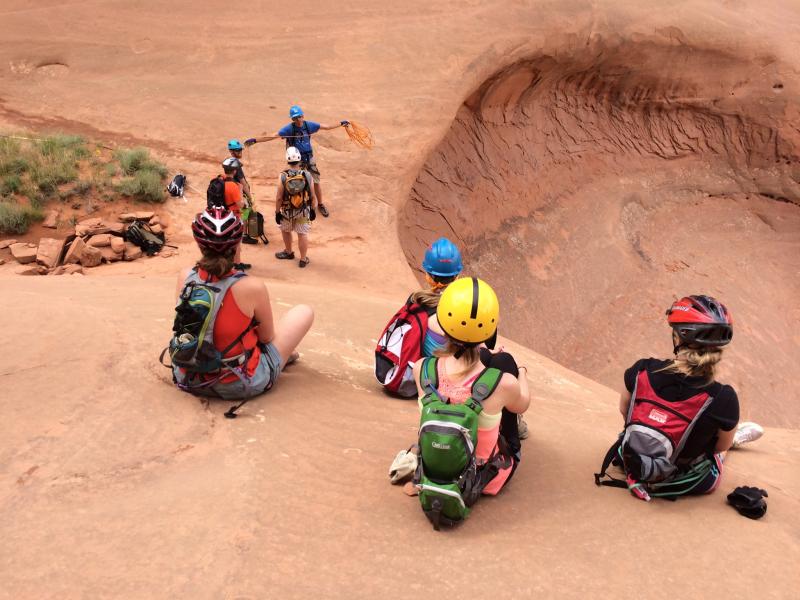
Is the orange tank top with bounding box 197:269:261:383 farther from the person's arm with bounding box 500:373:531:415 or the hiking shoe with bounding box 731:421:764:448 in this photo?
the hiking shoe with bounding box 731:421:764:448

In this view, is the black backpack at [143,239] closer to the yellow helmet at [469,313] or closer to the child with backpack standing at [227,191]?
the child with backpack standing at [227,191]

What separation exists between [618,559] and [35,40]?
14.5m

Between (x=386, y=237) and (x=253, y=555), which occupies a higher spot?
(x=253, y=555)

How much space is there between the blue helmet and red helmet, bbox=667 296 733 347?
1515 mm

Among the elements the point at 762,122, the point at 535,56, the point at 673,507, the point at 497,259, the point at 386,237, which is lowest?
the point at 497,259

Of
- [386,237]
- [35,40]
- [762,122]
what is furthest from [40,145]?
[762,122]

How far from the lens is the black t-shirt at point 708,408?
338 cm

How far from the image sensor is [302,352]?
5.55 m

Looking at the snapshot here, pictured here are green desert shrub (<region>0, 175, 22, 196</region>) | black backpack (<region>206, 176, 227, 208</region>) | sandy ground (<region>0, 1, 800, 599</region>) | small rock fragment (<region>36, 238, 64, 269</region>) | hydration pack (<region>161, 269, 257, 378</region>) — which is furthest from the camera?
green desert shrub (<region>0, 175, 22, 196</region>)

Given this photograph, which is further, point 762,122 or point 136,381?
point 762,122

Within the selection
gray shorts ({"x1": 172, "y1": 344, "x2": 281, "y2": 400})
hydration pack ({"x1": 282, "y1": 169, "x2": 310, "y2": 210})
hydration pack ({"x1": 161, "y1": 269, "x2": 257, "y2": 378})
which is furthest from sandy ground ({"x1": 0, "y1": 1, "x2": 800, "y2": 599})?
hydration pack ({"x1": 282, "y1": 169, "x2": 310, "y2": 210})

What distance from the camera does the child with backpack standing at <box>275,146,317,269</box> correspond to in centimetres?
822

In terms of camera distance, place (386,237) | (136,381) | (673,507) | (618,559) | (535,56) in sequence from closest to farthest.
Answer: (618,559) → (673,507) → (136,381) → (386,237) → (535,56)

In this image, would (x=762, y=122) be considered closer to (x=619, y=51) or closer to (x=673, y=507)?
(x=619, y=51)
